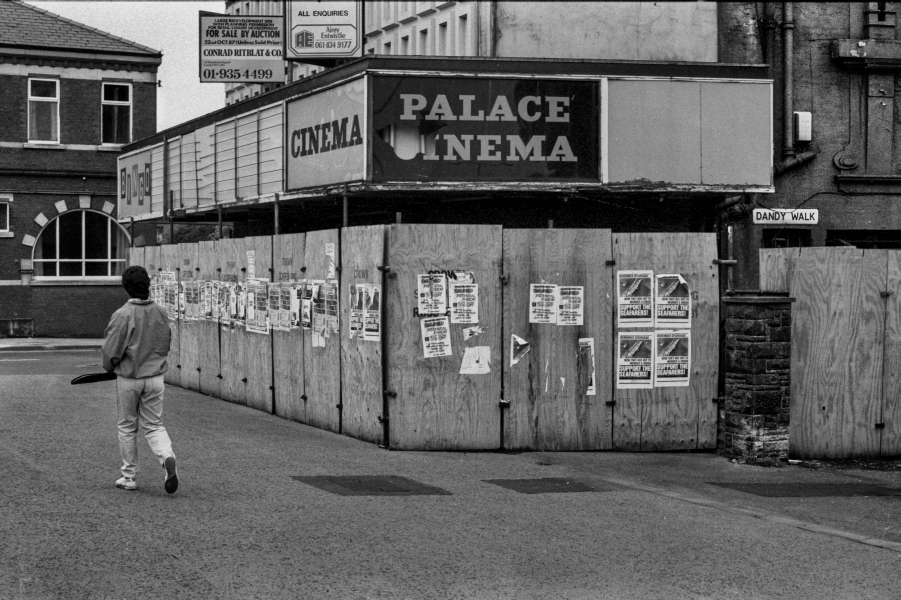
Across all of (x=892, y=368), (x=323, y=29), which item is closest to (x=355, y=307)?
(x=892, y=368)

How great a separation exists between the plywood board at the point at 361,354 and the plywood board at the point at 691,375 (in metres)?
2.72

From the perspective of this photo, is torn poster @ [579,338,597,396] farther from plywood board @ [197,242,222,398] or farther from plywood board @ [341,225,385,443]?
plywood board @ [197,242,222,398]

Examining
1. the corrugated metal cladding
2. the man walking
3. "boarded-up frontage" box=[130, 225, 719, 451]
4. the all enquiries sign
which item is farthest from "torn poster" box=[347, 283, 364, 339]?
the all enquiries sign

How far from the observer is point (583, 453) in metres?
13.7

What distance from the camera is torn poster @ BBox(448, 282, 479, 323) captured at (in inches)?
529

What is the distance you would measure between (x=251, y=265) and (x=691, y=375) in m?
7.04

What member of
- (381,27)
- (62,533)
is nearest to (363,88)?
(62,533)

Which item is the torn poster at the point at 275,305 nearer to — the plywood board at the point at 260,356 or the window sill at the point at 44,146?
the plywood board at the point at 260,356

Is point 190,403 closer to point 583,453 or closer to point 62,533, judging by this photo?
point 583,453

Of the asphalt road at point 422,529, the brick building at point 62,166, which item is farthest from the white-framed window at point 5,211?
the asphalt road at point 422,529

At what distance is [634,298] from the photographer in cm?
1380

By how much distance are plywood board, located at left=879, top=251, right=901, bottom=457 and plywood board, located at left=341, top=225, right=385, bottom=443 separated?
5844mm

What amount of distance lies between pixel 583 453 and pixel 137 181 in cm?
1621

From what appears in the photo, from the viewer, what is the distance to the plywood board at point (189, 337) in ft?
67.2
